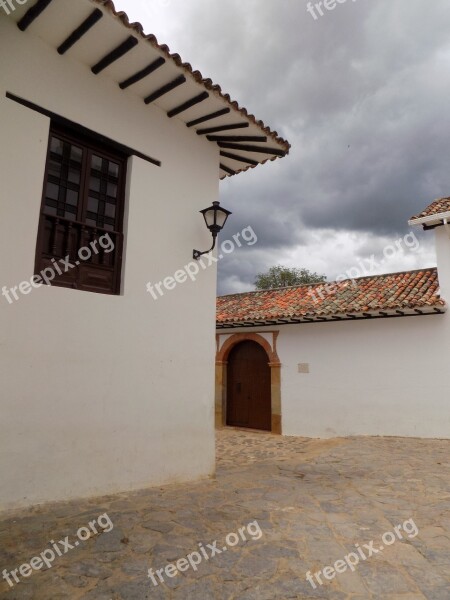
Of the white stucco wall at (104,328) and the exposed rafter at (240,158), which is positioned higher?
the exposed rafter at (240,158)

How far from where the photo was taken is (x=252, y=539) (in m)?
3.30

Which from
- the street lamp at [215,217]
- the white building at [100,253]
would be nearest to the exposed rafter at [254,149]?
the white building at [100,253]

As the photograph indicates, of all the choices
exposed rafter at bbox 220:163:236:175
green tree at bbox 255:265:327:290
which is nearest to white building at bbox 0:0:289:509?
exposed rafter at bbox 220:163:236:175

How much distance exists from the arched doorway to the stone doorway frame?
183mm

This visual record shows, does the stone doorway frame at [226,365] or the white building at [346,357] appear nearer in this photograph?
the white building at [346,357]

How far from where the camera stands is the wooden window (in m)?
4.16

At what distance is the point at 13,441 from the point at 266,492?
8.87 feet

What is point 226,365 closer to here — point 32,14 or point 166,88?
point 166,88

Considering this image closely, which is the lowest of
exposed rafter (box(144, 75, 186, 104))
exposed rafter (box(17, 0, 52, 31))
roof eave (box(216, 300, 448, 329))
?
roof eave (box(216, 300, 448, 329))

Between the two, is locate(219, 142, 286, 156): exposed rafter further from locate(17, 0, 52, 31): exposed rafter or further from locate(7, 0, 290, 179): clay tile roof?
locate(17, 0, 52, 31): exposed rafter

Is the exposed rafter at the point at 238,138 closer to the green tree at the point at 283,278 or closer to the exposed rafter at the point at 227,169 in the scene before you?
the exposed rafter at the point at 227,169

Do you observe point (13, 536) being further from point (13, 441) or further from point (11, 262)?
point (11, 262)

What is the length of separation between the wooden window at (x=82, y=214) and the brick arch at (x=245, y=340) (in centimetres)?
724

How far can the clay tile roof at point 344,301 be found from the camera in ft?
30.1
